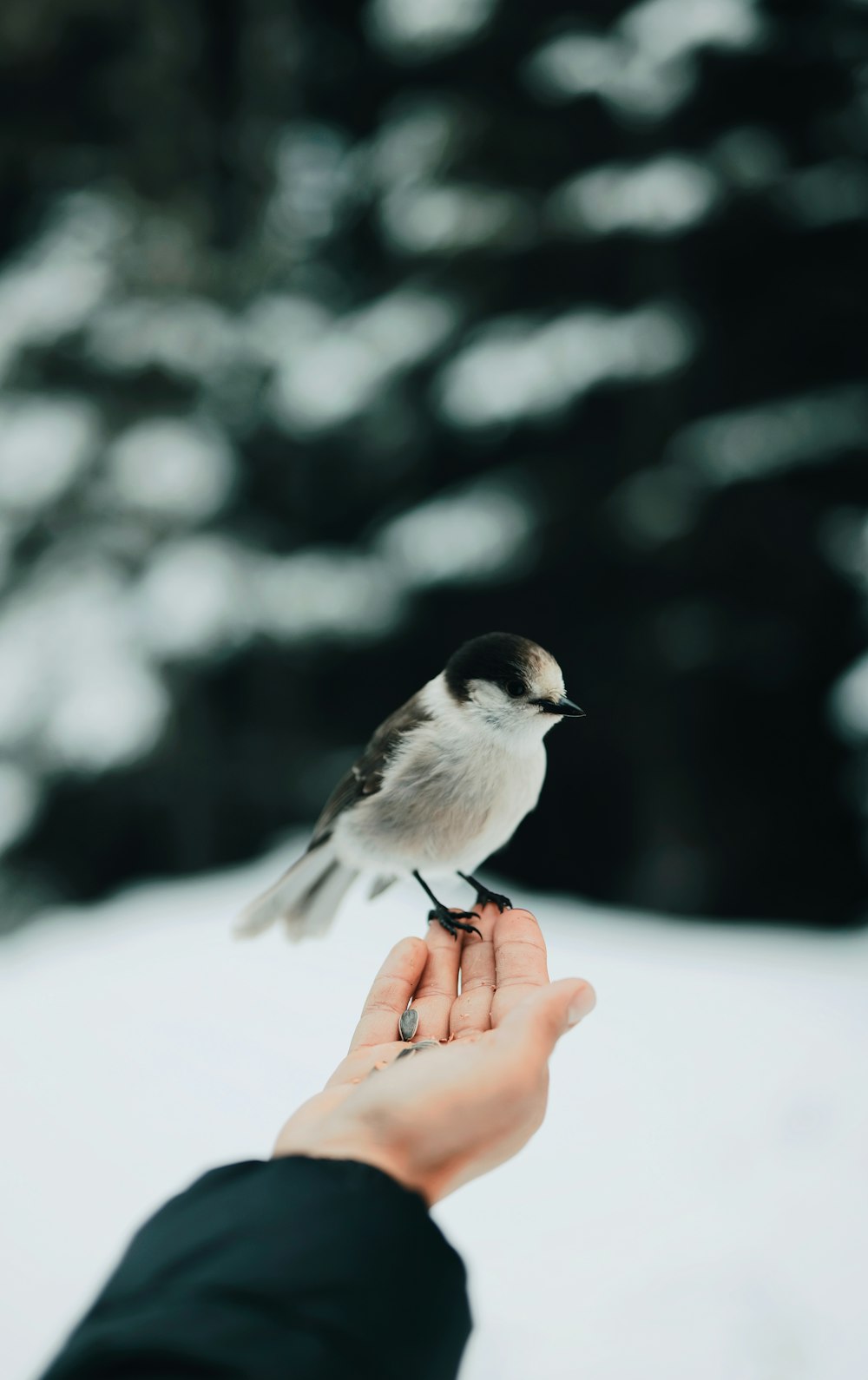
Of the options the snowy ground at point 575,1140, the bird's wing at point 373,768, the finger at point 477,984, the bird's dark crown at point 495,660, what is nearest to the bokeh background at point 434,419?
the snowy ground at point 575,1140

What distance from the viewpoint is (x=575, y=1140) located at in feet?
6.70

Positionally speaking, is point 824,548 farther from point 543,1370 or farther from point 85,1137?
point 85,1137

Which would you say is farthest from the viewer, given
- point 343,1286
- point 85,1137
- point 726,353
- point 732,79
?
point 726,353

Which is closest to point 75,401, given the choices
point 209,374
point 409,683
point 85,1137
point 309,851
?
point 209,374

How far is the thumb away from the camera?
0.93m

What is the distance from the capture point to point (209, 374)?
3938mm

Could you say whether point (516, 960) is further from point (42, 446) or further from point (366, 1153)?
point (42, 446)

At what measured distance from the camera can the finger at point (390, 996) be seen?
1167 mm

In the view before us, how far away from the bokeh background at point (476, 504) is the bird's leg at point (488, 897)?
0.84 m

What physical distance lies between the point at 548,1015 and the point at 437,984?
1.01 feet

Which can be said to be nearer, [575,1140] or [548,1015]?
[548,1015]

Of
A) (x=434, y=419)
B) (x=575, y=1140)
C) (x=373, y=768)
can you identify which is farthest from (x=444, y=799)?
(x=434, y=419)

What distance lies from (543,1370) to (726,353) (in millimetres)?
3251

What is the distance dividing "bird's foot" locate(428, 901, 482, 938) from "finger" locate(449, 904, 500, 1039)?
0.06 feet
